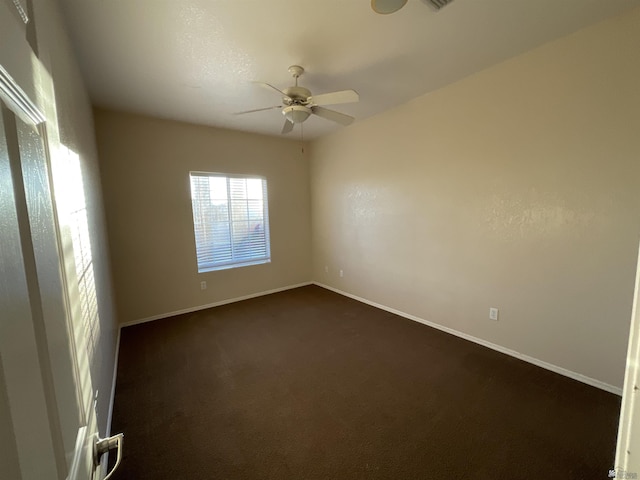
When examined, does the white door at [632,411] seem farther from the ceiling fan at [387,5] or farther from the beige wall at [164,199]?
the beige wall at [164,199]

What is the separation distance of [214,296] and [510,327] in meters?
3.79

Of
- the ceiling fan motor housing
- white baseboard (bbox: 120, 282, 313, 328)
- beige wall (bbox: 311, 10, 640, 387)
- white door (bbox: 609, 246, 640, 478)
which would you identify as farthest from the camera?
white baseboard (bbox: 120, 282, 313, 328)

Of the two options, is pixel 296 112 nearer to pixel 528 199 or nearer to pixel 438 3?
pixel 438 3

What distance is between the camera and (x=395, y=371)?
91.8 inches

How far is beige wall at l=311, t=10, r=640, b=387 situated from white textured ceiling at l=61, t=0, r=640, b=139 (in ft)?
0.87

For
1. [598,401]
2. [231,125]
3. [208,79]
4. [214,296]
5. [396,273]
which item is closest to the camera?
[598,401]

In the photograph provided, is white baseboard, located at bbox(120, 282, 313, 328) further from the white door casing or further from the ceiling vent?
the ceiling vent

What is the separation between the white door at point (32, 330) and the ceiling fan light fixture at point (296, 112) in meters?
1.97

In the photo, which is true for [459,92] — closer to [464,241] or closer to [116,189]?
[464,241]

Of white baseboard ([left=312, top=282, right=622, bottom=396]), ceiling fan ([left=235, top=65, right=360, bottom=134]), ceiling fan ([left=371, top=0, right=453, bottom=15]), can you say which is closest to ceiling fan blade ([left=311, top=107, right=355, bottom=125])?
ceiling fan ([left=235, top=65, right=360, bottom=134])

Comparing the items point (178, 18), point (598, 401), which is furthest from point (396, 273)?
point (178, 18)

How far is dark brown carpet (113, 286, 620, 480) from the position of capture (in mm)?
1503

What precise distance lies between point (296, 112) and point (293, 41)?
51 cm

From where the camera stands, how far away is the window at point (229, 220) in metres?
3.87
